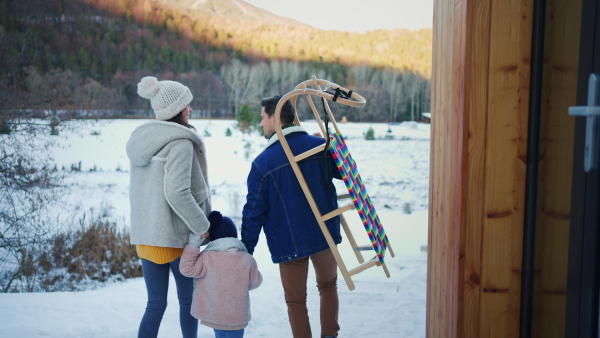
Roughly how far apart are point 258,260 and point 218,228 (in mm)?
3842

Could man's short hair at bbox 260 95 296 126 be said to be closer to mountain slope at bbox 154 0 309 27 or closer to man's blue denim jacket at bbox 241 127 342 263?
man's blue denim jacket at bbox 241 127 342 263

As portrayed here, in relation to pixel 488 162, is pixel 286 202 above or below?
below

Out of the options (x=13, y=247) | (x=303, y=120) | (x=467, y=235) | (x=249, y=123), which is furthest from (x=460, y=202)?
(x=303, y=120)

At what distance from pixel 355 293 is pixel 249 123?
12210mm

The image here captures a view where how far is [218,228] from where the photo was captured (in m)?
2.71

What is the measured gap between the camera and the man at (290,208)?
2773 mm

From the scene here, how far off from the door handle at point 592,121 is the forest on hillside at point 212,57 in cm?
1421

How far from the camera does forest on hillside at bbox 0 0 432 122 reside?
17156 millimetres

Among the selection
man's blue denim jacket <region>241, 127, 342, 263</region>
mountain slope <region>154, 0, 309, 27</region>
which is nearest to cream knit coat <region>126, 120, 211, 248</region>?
man's blue denim jacket <region>241, 127, 342, 263</region>

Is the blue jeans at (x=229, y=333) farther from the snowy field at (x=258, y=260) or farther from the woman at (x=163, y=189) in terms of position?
the snowy field at (x=258, y=260)

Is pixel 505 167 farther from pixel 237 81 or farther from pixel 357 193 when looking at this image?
pixel 237 81

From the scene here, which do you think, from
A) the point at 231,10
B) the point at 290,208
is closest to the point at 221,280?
the point at 290,208

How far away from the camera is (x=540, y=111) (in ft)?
6.45

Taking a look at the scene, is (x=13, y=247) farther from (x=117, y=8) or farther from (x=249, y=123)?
(x=117, y=8)
